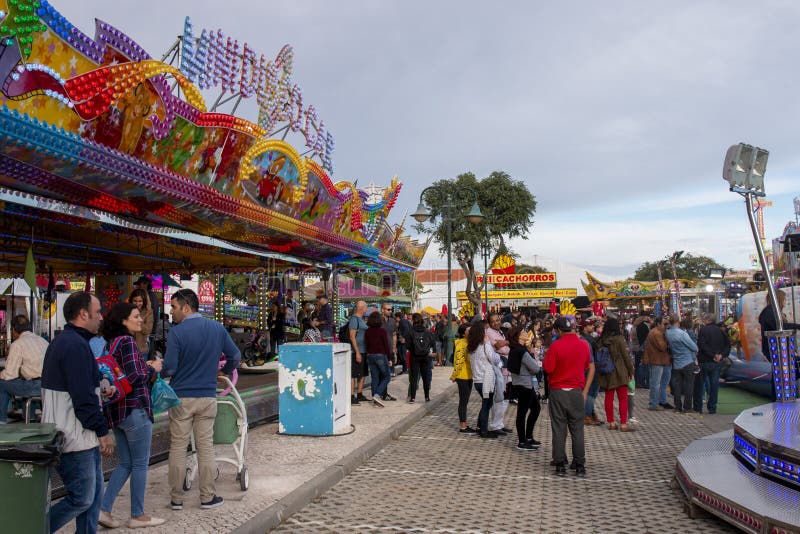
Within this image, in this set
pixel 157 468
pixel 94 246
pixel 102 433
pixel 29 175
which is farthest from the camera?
pixel 94 246

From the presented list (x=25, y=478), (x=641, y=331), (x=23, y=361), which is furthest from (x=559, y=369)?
(x=641, y=331)

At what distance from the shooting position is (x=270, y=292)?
1970 centimetres

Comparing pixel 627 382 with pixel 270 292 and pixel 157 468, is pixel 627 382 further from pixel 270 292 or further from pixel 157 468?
pixel 270 292

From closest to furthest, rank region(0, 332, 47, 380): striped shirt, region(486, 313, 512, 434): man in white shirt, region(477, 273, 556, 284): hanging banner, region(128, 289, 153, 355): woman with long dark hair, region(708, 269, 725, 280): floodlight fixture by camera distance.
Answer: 1. region(0, 332, 47, 380): striped shirt
2. region(486, 313, 512, 434): man in white shirt
3. region(128, 289, 153, 355): woman with long dark hair
4. region(708, 269, 725, 280): floodlight fixture
5. region(477, 273, 556, 284): hanging banner

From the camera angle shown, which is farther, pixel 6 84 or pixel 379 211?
pixel 379 211

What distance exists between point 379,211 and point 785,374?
10.2m

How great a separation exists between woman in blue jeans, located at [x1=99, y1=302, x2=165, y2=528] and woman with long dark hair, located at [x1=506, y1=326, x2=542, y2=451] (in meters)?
4.80

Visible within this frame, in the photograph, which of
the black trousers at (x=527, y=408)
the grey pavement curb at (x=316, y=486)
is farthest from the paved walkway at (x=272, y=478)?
the black trousers at (x=527, y=408)

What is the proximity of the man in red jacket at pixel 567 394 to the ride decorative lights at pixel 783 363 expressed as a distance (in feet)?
6.99

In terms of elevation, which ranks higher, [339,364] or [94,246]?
[94,246]

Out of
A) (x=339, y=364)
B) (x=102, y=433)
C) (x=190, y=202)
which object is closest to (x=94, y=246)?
(x=190, y=202)

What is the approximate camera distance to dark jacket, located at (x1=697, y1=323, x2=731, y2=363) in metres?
11.2

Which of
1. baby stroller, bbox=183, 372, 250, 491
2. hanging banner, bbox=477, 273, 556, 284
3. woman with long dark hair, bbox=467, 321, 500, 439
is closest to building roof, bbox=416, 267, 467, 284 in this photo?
hanging banner, bbox=477, 273, 556, 284

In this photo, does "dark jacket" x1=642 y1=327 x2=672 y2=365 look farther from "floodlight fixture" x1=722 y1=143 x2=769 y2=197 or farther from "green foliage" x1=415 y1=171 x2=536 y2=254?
"green foliage" x1=415 y1=171 x2=536 y2=254
